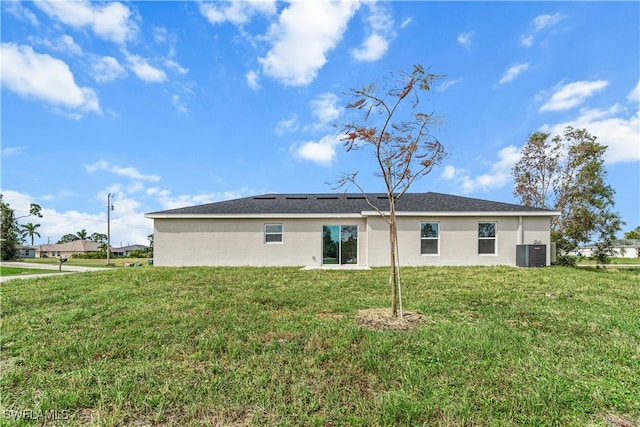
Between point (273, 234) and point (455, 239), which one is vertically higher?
point (273, 234)

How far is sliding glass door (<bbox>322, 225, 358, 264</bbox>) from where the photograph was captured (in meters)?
13.5

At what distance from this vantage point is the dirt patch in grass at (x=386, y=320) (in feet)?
14.9

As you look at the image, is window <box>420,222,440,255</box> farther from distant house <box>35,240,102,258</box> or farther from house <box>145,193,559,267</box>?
distant house <box>35,240,102,258</box>

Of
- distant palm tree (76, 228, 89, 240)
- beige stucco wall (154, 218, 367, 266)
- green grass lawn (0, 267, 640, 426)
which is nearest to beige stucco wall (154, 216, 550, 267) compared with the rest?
beige stucco wall (154, 218, 367, 266)

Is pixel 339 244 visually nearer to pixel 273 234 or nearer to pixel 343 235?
pixel 343 235

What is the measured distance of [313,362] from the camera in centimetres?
338

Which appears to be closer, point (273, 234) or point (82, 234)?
point (273, 234)

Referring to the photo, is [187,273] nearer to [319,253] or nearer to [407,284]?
[319,253]

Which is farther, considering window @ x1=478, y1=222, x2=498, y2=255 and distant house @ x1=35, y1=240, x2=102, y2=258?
distant house @ x1=35, y1=240, x2=102, y2=258

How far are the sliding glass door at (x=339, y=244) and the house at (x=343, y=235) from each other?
1.7 inches

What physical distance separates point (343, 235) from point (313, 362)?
402 inches

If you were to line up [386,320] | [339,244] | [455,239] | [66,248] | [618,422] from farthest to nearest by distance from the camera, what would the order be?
[66,248] < [339,244] < [455,239] < [386,320] < [618,422]

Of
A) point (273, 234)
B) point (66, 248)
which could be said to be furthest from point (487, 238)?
point (66, 248)

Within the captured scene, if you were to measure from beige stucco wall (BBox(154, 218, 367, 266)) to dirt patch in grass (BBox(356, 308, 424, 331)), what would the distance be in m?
7.95
